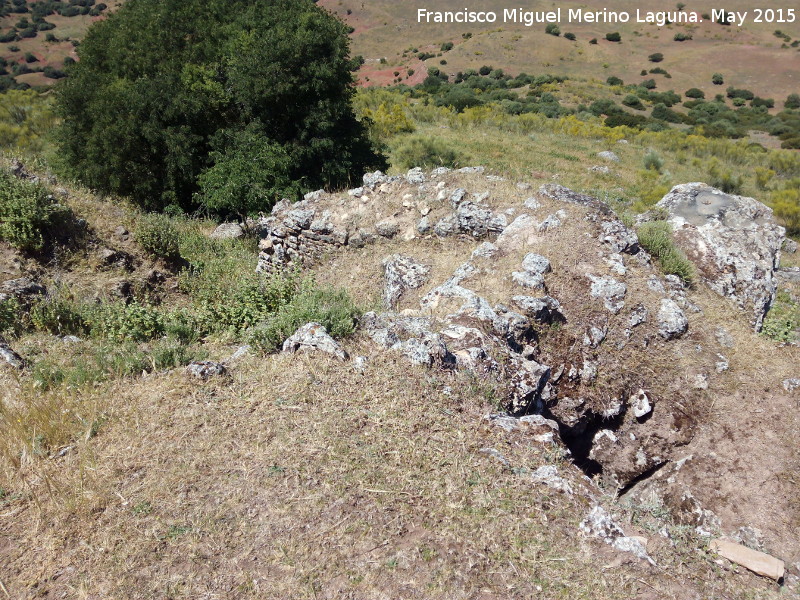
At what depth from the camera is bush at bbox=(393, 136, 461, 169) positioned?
17938 millimetres

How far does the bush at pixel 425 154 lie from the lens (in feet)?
58.9

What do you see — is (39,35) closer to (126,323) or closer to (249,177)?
(249,177)

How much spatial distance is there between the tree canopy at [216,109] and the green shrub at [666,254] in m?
7.20

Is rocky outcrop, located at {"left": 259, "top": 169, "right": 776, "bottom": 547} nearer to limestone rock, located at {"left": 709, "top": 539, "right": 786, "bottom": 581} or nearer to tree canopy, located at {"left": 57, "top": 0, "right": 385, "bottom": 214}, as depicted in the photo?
limestone rock, located at {"left": 709, "top": 539, "right": 786, "bottom": 581}

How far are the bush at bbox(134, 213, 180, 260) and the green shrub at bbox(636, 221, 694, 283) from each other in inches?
324

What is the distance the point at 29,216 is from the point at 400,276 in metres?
5.84

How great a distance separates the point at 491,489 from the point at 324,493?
1.21 meters

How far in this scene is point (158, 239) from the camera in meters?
9.38

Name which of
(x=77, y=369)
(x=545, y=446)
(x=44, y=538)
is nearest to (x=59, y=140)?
(x=77, y=369)

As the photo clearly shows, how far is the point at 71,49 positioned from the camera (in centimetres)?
5738

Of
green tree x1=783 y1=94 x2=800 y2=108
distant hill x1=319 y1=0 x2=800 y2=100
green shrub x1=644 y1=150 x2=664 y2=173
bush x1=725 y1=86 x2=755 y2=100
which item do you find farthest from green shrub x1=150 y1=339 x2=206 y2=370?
bush x1=725 y1=86 x2=755 y2=100

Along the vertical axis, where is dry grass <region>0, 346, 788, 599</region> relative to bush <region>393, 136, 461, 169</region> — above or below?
below

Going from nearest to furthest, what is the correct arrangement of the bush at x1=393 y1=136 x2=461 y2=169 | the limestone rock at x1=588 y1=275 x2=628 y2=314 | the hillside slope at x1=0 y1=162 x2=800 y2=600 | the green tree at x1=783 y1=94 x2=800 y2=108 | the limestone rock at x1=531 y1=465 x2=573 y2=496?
the hillside slope at x1=0 y1=162 x2=800 y2=600 < the limestone rock at x1=531 y1=465 x2=573 y2=496 < the limestone rock at x1=588 y1=275 x2=628 y2=314 < the bush at x1=393 y1=136 x2=461 y2=169 < the green tree at x1=783 y1=94 x2=800 y2=108

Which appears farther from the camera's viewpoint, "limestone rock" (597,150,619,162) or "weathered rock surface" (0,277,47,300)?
"limestone rock" (597,150,619,162)
